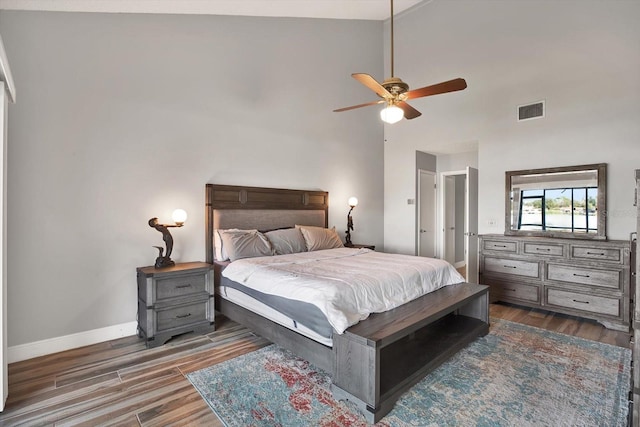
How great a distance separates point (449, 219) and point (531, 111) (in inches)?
108

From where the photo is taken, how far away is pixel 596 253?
3.54 m

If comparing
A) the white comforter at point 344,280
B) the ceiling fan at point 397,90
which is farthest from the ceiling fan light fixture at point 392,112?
the white comforter at point 344,280

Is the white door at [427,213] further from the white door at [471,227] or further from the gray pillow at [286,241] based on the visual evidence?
the gray pillow at [286,241]

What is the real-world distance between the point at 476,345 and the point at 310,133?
11.5 feet

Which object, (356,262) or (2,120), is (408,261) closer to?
(356,262)

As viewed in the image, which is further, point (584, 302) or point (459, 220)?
point (459, 220)

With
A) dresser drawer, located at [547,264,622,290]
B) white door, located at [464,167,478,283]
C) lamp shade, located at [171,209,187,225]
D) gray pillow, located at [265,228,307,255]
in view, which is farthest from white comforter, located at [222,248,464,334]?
white door, located at [464,167,478,283]

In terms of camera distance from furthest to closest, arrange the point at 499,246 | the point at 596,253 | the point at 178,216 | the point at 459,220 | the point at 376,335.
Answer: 1. the point at 459,220
2. the point at 499,246
3. the point at 596,253
4. the point at 178,216
5. the point at 376,335

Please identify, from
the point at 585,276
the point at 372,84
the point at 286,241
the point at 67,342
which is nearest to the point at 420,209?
the point at 585,276

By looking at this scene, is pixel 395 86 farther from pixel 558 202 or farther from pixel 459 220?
pixel 459 220

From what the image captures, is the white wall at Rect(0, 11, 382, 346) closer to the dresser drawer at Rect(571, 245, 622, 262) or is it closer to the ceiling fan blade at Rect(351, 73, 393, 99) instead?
the ceiling fan blade at Rect(351, 73, 393, 99)

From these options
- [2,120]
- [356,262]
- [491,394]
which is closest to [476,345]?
[491,394]

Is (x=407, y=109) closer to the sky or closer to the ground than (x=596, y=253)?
closer to the sky

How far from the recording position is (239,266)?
124 inches
